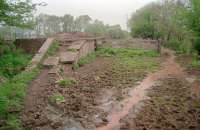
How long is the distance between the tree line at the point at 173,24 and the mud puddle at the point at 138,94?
2034mm

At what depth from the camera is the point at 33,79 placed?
7004 mm

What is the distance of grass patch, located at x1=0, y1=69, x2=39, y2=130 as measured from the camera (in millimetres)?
4807

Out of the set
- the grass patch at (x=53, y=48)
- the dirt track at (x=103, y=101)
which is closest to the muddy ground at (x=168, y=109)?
the dirt track at (x=103, y=101)

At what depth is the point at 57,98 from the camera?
5887mm

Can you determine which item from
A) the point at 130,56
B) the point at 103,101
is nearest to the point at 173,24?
the point at 130,56

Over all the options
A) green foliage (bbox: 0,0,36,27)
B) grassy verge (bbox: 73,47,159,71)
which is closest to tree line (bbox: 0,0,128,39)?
green foliage (bbox: 0,0,36,27)

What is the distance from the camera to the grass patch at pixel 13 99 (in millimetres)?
4807

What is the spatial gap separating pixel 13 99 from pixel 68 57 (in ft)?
12.2

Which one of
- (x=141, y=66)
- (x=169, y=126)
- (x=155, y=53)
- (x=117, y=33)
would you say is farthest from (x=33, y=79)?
(x=117, y=33)

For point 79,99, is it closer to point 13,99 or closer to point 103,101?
point 103,101

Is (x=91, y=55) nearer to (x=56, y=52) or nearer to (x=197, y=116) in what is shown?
(x=56, y=52)

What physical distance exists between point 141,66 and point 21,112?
6.01m

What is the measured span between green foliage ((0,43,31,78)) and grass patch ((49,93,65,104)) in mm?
2497

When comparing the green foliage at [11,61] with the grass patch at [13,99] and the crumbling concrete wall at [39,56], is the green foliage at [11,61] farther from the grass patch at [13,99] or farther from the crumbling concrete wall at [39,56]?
the grass patch at [13,99]
